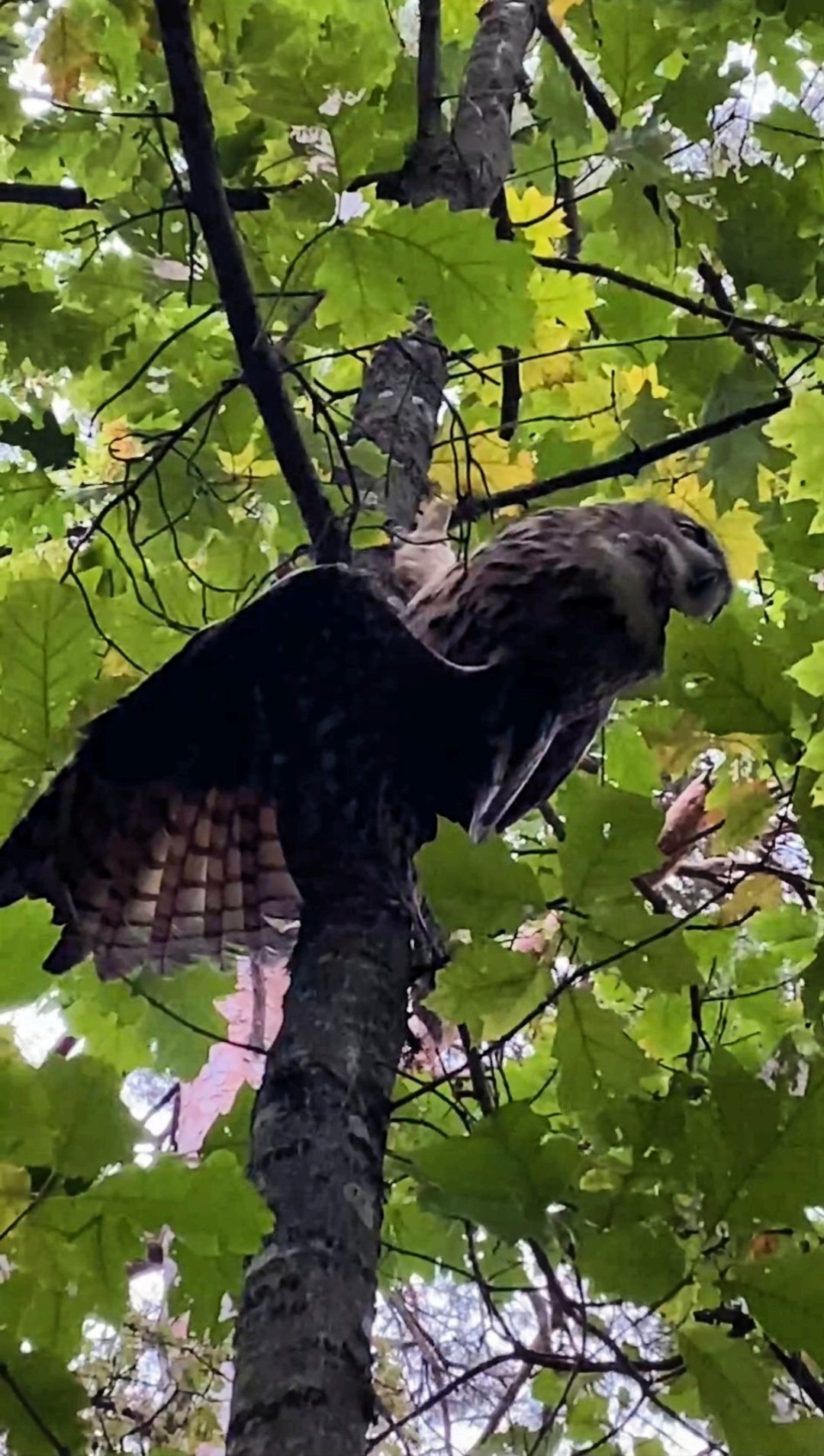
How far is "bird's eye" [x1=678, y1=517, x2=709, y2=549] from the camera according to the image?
153 cm

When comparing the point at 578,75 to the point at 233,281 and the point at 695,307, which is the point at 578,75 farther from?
the point at 233,281

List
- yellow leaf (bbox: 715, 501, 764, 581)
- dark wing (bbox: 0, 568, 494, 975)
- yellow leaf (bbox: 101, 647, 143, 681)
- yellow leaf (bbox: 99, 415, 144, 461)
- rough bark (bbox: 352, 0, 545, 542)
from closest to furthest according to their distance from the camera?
dark wing (bbox: 0, 568, 494, 975) < yellow leaf (bbox: 101, 647, 143, 681) < rough bark (bbox: 352, 0, 545, 542) < yellow leaf (bbox: 715, 501, 764, 581) < yellow leaf (bbox: 99, 415, 144, 461)

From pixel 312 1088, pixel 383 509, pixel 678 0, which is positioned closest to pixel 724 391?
pixel 383 509

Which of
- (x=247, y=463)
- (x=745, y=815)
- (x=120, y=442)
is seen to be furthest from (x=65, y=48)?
(x=745, y=815)

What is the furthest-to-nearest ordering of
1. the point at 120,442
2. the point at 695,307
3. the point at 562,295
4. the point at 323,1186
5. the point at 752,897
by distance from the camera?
the point at 120,442, the point at 562,295, the point at 752,897, the point at 695,307, the point at 323,1186

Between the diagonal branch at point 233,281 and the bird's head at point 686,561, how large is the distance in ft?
Answer: 1.02

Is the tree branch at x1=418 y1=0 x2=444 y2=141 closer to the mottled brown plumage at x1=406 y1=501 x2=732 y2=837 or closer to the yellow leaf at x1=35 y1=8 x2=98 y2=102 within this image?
the yellow leaf at x1=35 y1=8 x2=98 y2=102

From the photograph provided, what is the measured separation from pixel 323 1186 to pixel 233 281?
710 mm

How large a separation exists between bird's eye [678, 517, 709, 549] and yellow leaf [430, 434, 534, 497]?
62 cm

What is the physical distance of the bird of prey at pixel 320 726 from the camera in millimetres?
1269

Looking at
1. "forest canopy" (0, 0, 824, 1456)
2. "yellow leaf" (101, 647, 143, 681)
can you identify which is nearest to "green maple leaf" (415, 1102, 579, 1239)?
"forest canopy" (0, 0, 824, 1456)

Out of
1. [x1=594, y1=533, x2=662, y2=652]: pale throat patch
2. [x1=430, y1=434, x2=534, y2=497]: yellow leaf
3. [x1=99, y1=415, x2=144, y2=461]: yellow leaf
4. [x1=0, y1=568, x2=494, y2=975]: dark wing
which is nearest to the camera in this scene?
[x1=0, y1=568, x2=494, y2=975]: dark wing

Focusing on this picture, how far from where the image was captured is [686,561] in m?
1.47

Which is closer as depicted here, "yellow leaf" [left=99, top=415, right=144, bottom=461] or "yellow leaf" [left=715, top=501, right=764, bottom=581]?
"yellow leaf" [left=715, top=501, right=764, bottom=581]
